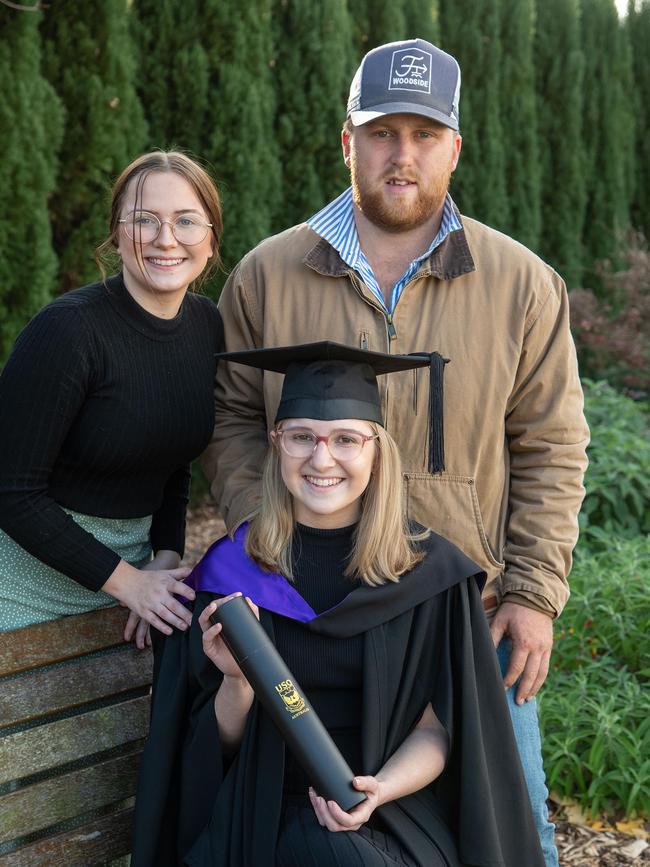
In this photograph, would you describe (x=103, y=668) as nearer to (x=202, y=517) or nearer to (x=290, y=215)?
(x=202, y=517)

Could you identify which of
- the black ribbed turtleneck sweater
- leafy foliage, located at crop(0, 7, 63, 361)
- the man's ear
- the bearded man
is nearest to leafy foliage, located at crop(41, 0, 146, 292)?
leafy foliage, located at crop(0, 7, 63, 361)

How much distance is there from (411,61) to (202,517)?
15.1 ft

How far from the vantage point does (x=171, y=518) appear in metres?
3.02

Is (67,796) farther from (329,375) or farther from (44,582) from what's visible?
(329,375)

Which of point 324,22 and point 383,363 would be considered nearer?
point 383,363

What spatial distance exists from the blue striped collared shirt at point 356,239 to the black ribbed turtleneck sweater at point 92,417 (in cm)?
52

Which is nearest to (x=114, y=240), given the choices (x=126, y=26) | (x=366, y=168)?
(x=366, y=168)

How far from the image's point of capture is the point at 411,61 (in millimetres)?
3008

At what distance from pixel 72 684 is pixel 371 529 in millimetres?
874

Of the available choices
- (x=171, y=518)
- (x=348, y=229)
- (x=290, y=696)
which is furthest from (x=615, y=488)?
(x=290, y=696)

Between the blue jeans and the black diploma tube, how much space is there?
796 mm

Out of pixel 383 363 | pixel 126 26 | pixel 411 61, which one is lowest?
pixel 383 363

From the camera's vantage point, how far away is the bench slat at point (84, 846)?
262 centimetres

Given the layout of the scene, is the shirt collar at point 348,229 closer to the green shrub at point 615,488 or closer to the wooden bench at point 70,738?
the wooden bench at point 70,738
